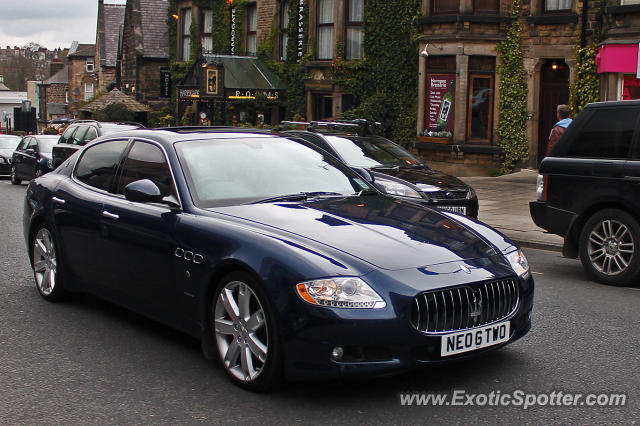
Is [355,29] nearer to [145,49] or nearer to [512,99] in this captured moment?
[512,99]

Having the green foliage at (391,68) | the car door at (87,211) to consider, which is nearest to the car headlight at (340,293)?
the car door at (87,211)

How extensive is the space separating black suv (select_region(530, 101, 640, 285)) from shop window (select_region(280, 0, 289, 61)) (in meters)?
22.9

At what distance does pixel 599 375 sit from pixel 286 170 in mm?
2539

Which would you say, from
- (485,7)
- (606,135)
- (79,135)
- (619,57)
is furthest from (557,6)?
(606,135)

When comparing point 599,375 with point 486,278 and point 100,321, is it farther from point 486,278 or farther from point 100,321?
point 100,321

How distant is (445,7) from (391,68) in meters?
2.99

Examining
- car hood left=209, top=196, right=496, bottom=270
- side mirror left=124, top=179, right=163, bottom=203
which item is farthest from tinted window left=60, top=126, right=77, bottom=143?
car hood left=209, top=196, right=496, bottom=270

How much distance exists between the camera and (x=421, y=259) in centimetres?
470

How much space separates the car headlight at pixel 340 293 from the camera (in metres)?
4.38

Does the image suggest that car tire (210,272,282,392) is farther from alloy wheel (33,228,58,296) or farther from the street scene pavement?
alloy wheel (33,228,58,296)

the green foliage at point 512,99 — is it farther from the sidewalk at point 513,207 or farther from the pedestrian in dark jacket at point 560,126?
the pedestrian in dark jacket at point 560,126

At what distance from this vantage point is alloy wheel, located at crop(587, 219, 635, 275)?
27.0 ft

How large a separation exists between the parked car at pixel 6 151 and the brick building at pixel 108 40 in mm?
23349

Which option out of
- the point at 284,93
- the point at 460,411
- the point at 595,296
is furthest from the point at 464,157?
the point at 460,411
